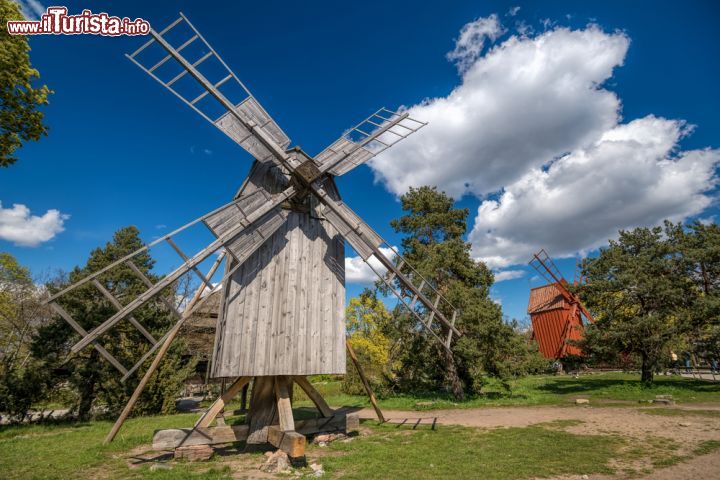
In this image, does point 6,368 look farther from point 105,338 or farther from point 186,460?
point 186,460

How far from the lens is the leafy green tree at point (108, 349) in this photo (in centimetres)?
1415

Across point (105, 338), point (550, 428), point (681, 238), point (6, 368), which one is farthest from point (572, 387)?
point (6, 368)

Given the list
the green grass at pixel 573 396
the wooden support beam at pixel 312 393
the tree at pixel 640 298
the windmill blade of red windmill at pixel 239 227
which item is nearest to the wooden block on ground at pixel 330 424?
the wooden support beam at pixel 312 393

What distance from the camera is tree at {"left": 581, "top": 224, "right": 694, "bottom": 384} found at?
18.2 m

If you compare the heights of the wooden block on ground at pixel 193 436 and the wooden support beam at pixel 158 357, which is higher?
the wooden support beam at pixel 158 357

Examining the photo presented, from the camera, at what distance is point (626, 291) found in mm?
19734

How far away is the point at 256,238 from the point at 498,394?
57.7ft

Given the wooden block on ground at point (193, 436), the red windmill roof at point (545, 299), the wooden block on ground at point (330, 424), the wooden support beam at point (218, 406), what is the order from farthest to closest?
the red windmill roof at point (545, 299) < the wooden block on ground at point (330, 424) < the wooden support beam at point (218, 406) < the wooden block on ground at point (193, 436)

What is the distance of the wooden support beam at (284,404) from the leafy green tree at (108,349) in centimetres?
764

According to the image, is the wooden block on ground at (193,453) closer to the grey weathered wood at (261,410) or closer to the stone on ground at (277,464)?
the grey weathered wood at (261,410)

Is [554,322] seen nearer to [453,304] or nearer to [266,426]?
[453,304]

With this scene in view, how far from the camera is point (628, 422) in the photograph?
34.1 feet

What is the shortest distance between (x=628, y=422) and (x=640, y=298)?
1211cm

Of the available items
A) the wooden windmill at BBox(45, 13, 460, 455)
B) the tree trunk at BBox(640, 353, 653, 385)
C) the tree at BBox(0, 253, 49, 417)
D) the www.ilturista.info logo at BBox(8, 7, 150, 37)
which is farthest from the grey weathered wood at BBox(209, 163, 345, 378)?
the tree trunk at BBox(640, 353, 653, 385)
